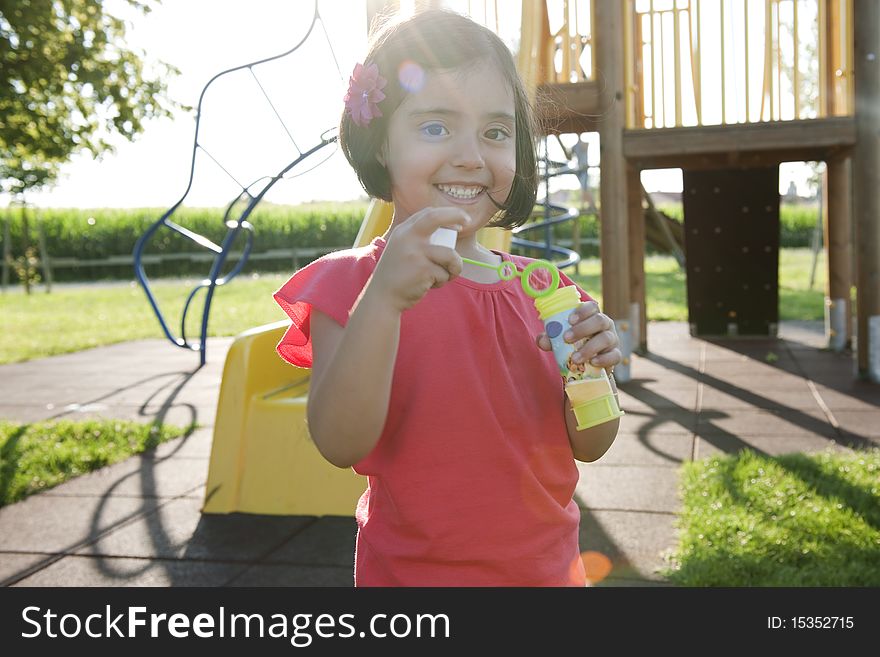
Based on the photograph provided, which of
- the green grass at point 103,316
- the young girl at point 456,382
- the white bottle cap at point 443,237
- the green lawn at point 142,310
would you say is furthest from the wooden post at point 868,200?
the green grass at point 103,316

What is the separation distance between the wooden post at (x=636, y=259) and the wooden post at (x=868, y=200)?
2.00 meters

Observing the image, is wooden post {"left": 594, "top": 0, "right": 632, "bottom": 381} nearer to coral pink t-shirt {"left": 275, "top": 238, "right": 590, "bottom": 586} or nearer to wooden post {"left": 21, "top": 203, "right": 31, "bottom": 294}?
coral pink t-shirt {"left": 275, "top": 238, "right": 590, "bottom": 586}

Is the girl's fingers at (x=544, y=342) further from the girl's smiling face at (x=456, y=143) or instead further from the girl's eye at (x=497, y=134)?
the girl's eye at (x=497, y=134)

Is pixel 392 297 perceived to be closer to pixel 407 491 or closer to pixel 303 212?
pixel 407 491

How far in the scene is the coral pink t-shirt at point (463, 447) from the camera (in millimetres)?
1267

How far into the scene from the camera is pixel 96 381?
7.54 meters

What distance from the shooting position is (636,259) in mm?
7828

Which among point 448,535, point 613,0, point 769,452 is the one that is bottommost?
A: point 769,452

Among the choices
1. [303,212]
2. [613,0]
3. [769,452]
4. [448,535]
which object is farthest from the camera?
[303,212]

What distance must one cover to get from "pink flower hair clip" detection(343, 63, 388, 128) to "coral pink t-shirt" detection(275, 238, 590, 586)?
0.22m

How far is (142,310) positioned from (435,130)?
14.5 metres

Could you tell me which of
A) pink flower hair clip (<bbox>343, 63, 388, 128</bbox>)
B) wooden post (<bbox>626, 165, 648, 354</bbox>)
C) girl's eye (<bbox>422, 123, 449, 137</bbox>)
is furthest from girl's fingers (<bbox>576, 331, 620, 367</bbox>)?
wooden post (<bbox>626, 165, 648, 354</bbox>)

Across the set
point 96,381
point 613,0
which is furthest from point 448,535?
point 96,381

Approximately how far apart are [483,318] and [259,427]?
2537 millimetres
